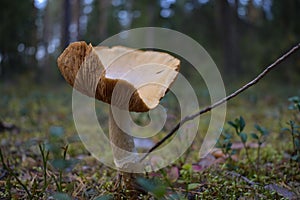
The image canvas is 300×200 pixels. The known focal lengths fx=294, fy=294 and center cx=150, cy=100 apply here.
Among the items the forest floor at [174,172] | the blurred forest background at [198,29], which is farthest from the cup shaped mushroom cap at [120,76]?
the blurred forest background at [198,29]

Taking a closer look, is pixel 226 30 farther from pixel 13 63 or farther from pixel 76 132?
pixel 76 132

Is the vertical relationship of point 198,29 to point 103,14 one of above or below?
below

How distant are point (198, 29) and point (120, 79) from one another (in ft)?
40.2

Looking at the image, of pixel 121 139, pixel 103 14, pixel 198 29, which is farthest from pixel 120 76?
pixel 103 14

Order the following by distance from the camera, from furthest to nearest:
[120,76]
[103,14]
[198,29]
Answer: [103,14] → [198,29] → [120,76]

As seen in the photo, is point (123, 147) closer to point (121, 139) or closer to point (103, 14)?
point (121, 139)

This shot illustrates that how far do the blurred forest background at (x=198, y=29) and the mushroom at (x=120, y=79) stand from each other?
19.5 feet

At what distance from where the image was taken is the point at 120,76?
165 centimetres

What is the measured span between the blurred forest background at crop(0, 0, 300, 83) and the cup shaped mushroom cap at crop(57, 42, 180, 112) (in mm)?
5976

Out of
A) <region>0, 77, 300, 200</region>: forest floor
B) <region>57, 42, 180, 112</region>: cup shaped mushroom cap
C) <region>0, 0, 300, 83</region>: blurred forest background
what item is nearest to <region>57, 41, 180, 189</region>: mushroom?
<region>57, 42, 180, 112</region>: cup shaped mushroom cap

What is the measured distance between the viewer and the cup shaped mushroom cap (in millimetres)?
1250

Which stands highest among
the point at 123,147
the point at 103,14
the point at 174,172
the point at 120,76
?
the point at 103,14

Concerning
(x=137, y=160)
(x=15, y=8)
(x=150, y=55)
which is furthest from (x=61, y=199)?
(x=15, y=8)

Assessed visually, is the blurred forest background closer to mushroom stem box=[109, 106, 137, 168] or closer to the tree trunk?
the tree trunk
